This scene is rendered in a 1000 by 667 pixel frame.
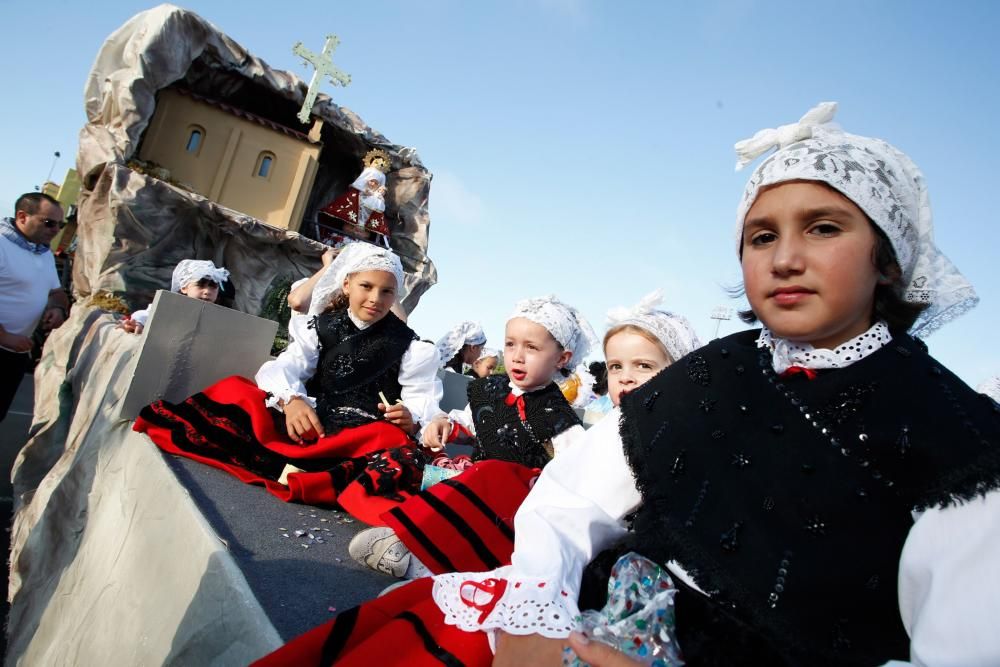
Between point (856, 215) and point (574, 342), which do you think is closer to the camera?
point (856, 215)

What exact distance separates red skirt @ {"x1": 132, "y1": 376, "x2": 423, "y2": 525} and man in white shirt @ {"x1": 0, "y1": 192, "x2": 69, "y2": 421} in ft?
9.44

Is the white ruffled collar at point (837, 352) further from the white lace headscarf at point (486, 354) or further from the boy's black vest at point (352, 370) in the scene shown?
the white lace headscarf at point (486, 354)

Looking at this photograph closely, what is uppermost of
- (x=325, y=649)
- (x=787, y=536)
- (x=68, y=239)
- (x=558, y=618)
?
(x=68, y=239)

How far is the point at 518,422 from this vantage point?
110 inches

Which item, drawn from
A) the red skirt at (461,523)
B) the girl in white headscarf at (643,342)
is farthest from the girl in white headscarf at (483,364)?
the red skirt at (461,523)

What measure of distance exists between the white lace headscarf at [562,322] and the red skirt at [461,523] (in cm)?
105

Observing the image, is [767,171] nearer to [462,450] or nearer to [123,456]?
[123,456]

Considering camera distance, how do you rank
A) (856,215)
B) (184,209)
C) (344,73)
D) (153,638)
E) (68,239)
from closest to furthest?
1. (856,215)
2. (153,638)
3. (184,209)
4. (344,73)
5. (68,239)

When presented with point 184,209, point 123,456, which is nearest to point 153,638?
point 123,456

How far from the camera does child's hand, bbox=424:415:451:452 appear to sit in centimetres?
273

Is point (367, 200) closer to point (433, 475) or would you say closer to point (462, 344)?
point (462, 344)

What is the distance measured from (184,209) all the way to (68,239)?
1078 centimetres

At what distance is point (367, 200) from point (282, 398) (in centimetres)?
1205

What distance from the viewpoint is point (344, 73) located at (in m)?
13.1
